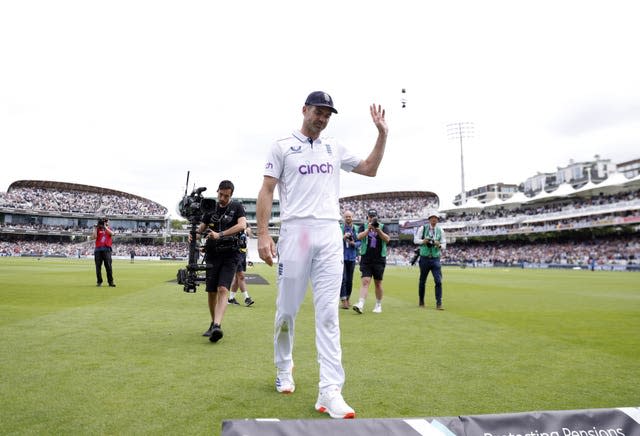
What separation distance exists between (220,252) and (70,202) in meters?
101

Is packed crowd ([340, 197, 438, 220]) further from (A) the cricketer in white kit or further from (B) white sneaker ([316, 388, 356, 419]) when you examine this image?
(B) white sneaker ([316, 388, 356, 419])

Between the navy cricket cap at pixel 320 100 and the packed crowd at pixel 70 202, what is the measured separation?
96.8 meters

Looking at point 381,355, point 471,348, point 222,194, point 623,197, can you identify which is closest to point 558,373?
point 471,348

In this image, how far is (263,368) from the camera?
465cm

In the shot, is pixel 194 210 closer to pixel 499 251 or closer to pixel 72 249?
pixel 499 251

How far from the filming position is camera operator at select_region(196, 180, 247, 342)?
611 centimetres

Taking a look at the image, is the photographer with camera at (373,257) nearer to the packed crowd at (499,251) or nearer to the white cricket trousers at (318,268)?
the white cricket trousers at (318,268)

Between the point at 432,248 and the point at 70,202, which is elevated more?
the point at 70,202

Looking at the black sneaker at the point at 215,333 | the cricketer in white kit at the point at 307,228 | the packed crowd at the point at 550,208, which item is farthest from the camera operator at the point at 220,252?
the packed crowd at the point at 550,208

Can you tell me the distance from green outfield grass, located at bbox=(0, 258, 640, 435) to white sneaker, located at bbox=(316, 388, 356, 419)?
77 mm

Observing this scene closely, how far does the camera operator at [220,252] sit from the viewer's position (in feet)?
20.0

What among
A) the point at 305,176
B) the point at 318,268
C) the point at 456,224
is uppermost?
the point at 456,224

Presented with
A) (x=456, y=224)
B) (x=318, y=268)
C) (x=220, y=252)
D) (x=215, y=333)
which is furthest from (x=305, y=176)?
(x=456, y=224)

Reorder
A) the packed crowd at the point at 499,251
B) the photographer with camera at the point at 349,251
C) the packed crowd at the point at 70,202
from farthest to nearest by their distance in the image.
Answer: the packed crowd at the point at 70,202
the packed crowd at the point at 499,251
the photographer with camera at the point at 349,251
